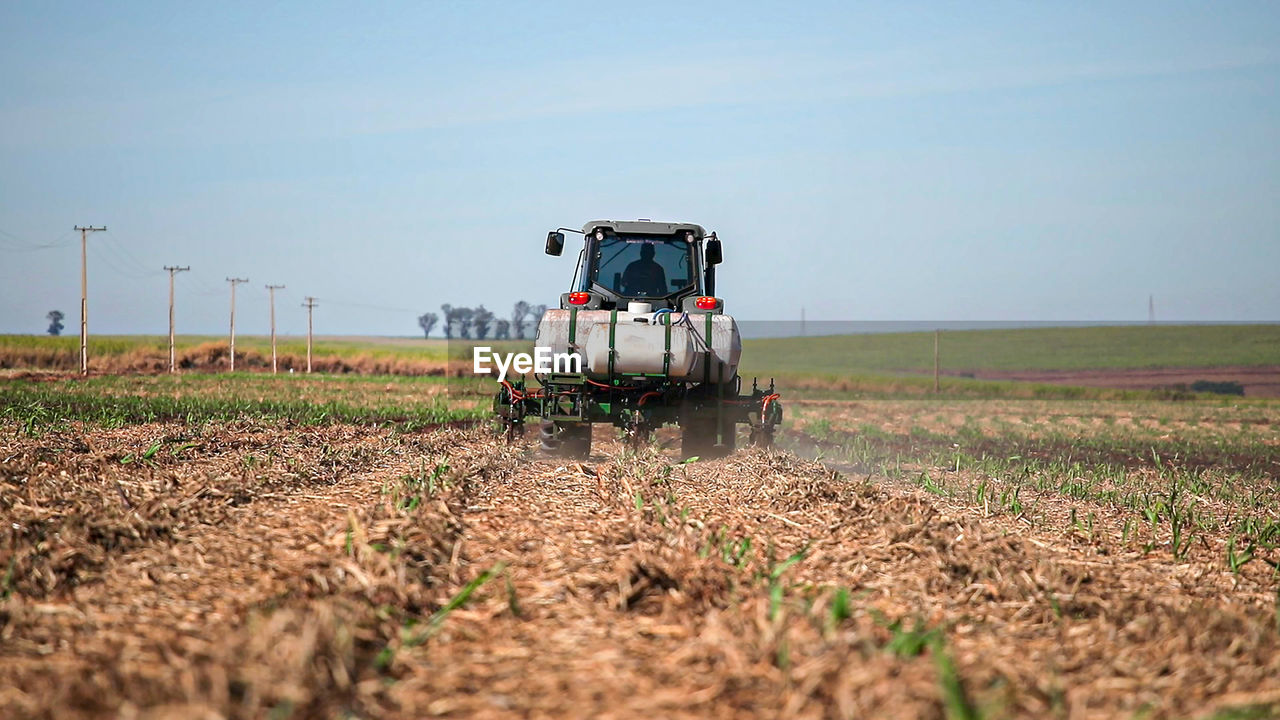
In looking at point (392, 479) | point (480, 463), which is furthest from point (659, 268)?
point (392, 479)

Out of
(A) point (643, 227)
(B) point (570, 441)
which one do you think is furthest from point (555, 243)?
(B) point (570, 441)

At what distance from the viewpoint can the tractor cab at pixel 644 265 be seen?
578 inches

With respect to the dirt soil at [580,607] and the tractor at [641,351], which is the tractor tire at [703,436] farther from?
the dirt soil at [580,607]

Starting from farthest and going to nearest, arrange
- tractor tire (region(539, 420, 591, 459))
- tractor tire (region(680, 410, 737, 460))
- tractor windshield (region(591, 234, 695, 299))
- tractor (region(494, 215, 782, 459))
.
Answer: tractor windshield (region(591, 234, 695, 299)) → tractor tire (region(680, 410, 737, 460)) → tractor tire (region(539, 420, 591, 459)) → tractor (region(494, 215, 782, 459))

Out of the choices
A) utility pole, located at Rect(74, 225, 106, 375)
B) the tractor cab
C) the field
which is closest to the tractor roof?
the tractor cab

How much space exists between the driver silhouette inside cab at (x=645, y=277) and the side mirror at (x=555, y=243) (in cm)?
110

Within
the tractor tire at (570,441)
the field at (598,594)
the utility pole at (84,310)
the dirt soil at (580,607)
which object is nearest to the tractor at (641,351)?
the tractor tire at (570,441)

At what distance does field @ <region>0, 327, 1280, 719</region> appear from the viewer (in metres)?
3.72

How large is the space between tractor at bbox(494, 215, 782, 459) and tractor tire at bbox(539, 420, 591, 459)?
13 mm

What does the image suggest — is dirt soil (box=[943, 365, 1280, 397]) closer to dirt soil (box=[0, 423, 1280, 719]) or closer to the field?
the field

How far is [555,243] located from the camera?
14.2m

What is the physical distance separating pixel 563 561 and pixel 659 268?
928 cm

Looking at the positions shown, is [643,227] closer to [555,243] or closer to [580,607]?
[555,243]

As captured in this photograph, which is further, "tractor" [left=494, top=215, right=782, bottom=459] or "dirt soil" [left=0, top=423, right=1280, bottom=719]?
"tractor" [left=494, top=215, right=782, bottom=459]
